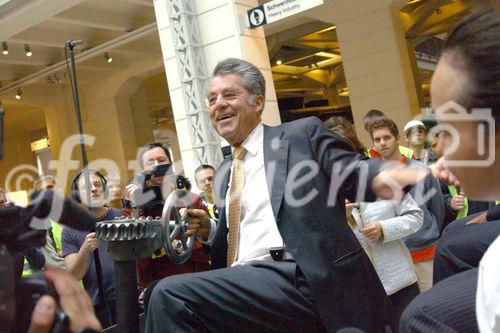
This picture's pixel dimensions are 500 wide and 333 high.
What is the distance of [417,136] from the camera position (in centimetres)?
482

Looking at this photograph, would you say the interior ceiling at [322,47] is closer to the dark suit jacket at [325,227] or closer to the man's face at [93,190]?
the man's face at [93,190]

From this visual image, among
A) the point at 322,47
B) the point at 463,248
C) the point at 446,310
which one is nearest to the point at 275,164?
the point at 463,248

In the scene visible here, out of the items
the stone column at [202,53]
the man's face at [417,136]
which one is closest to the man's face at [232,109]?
the man's face at [417,136]

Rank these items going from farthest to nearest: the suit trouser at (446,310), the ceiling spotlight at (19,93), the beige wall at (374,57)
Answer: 1. the ceiling spotlight at (19,93)
2. the beige wall at (374,57)
3. the suit trouser at (446,310)

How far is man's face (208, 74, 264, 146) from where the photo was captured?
7.48 feet

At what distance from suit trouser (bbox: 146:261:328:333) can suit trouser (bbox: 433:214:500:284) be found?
0.47 m

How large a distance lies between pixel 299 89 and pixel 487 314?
15.6 metres

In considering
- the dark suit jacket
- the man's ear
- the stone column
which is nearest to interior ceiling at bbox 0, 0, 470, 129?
the stone column

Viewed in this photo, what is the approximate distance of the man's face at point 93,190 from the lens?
3654mm

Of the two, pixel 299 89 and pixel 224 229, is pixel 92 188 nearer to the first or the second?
pixel 224 229

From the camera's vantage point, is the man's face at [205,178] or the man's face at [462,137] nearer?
the man's face at [462,137]

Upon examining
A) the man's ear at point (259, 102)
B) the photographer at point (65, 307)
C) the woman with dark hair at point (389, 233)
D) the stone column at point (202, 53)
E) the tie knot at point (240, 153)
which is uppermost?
the stone column at point (202, 53)

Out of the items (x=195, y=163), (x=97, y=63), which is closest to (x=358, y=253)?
(x=195, y=163)

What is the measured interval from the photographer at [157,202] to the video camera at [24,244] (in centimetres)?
102
